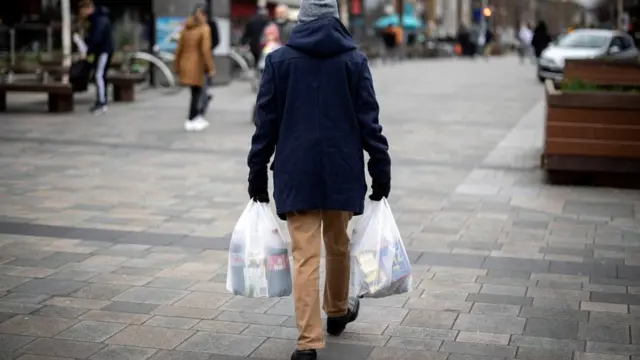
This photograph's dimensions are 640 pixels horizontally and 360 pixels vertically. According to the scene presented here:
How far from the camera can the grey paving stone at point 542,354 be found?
4.94 meters

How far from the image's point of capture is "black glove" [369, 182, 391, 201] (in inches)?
192

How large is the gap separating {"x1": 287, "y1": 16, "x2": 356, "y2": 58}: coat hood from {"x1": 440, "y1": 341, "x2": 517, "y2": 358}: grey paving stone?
1.49m

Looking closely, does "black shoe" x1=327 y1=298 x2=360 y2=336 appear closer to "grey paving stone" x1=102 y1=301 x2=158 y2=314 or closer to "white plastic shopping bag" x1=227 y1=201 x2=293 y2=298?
"white plastic shopping bag" x1=227 y1=201 x2=293 y2=298

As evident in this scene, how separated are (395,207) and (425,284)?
2.57 meters

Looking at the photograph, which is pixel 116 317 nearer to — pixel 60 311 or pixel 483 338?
pixel 60 311

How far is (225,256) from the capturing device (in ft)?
23.2

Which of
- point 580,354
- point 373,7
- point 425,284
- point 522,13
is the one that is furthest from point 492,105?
point 522,13

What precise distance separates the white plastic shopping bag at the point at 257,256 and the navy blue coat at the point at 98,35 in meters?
12.0

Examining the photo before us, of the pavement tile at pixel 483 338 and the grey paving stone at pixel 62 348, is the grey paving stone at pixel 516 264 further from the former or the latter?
the grey paving stone at pixel 62 348

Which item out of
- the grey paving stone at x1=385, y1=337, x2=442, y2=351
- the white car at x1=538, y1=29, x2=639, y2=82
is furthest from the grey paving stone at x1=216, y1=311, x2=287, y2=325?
the white car at x1=538, y1=29, x2=639, y2=82

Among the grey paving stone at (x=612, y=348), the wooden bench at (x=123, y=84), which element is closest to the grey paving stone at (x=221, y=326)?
the grey paving stone at (x=612, y=348)

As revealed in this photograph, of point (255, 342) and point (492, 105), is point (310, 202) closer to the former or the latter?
point (255, 342)

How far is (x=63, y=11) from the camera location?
23.7 m

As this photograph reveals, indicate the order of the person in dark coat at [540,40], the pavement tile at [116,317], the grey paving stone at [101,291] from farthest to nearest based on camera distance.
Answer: the person in dark coat at [540,40], the grey paving stone at [101,291], the pavement tile at [116,317]
